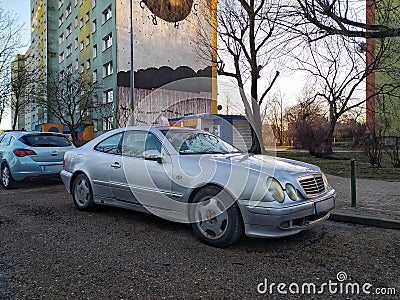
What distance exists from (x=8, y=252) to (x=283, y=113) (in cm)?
4111

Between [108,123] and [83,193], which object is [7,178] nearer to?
[83,193]

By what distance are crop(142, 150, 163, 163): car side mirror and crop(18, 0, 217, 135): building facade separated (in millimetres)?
19652

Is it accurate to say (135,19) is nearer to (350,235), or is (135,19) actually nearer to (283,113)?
(283,113)

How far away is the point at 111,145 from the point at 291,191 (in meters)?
3.00

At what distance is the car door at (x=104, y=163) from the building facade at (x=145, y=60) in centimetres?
1846

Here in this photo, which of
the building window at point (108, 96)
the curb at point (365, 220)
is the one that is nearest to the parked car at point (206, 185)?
the curb at point (365, 220)

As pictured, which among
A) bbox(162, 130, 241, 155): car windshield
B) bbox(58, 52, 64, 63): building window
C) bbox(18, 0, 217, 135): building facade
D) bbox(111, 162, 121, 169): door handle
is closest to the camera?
bbox(162, 130, 241, 155): car windshield

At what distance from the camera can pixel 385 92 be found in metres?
20.7

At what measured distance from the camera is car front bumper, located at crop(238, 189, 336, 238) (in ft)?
12.0

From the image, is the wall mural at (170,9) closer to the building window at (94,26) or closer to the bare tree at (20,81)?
the building window at (94,26)

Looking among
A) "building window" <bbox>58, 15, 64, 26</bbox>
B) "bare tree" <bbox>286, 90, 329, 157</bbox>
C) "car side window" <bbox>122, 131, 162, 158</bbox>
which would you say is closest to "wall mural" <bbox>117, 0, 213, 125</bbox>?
"bare tree" <bbox>286, 90, 329, 157</bbox>

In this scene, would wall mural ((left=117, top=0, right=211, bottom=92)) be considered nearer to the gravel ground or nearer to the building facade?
the building facade

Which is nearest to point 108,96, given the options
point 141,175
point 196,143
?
point 196,143

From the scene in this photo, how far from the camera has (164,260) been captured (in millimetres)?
3594
